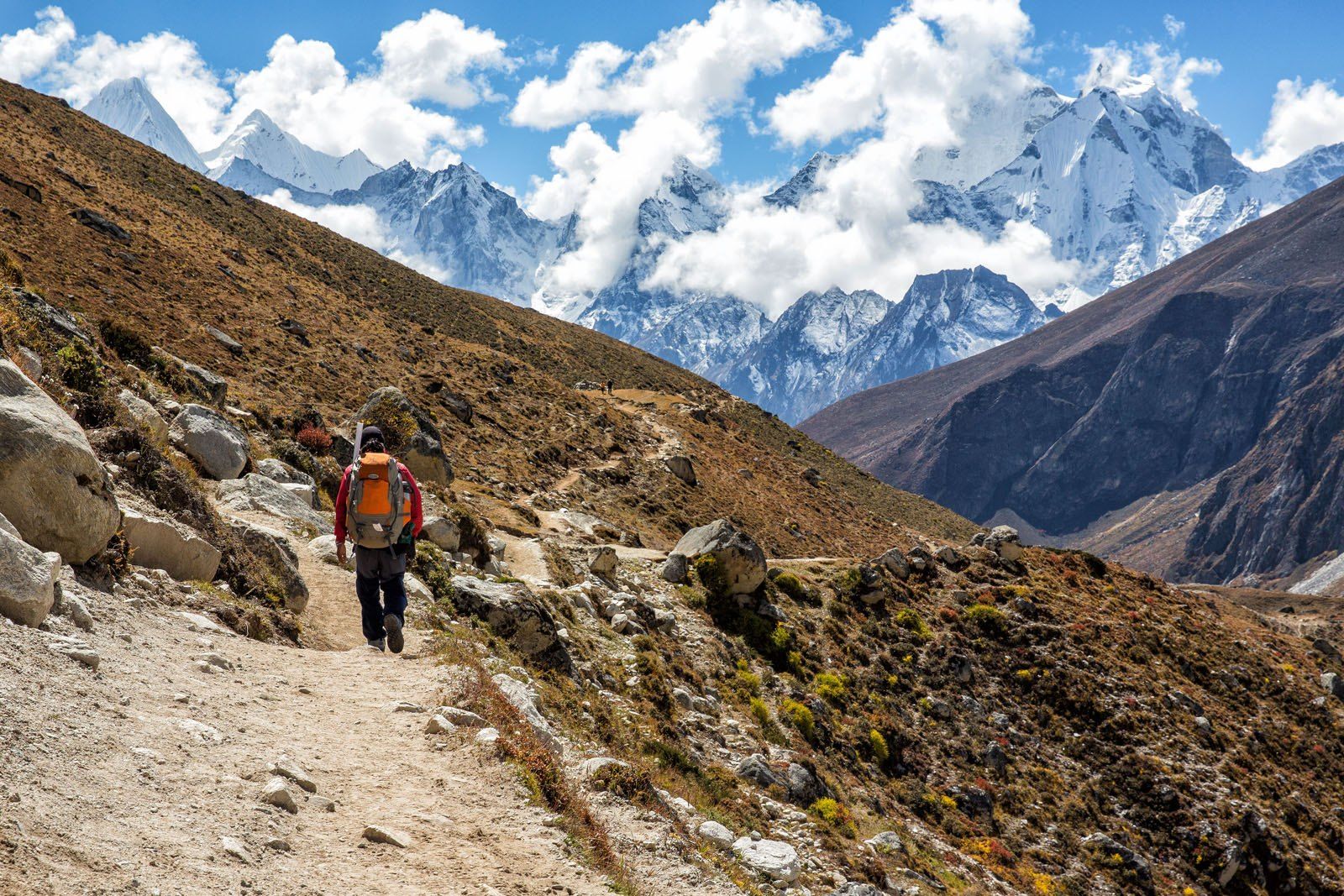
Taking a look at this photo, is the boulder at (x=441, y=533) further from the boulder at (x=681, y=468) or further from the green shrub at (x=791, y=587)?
the boulder at (x=681, y=468)

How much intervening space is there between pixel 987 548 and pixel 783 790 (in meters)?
22.1

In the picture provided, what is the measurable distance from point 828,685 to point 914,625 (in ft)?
21.1

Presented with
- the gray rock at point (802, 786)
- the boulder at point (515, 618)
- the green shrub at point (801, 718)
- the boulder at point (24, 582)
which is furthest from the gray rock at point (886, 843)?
the boulder at point (24, 582)

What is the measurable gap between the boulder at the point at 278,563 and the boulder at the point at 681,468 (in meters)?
39.6

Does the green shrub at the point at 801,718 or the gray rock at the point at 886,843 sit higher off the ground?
the green shrub at the point at 801,718

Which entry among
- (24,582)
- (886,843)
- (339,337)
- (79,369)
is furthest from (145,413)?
(339,337)

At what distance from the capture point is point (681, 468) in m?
52.8

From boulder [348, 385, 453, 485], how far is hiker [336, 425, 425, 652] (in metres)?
18.0

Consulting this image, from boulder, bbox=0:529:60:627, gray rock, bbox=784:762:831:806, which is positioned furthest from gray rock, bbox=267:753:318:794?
gray rock, bbox=784:762:831:806

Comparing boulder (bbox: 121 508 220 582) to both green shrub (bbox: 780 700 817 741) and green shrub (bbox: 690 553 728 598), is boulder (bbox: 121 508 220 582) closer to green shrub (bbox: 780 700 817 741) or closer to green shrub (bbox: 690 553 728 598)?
green shrub (bbox: 780 700 817 741)

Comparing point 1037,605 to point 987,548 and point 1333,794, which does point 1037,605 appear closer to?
point 987,548

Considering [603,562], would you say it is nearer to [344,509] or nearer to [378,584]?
[378,584]

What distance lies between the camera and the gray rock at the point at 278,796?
6344 mm

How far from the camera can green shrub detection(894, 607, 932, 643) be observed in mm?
28000
